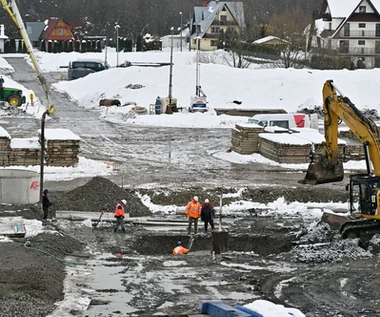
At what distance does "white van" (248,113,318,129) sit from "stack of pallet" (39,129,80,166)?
1199 cm

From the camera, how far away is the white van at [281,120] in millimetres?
44031

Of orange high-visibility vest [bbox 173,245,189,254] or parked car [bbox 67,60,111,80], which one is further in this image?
parked car [bbox 67,60,111,80]

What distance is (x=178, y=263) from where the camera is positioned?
2148 centimetres

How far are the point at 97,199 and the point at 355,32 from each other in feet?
197

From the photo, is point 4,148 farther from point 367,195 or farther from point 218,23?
point 218,23

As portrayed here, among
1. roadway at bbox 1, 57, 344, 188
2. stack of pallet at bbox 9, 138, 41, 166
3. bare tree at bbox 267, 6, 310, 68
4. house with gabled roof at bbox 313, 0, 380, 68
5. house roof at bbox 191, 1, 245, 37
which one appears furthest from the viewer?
house roof at bbox 191, 1, 245, 37

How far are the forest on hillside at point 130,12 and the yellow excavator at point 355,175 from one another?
101200 mm

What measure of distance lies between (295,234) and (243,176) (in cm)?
1005

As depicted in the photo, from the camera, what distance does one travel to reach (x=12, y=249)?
21031mm

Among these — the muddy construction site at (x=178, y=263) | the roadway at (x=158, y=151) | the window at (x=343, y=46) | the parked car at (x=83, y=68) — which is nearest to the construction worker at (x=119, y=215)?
the muddy construction site at (x=178, y=263)

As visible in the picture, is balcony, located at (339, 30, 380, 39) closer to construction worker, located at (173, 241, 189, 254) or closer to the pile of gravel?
the pile of gravel

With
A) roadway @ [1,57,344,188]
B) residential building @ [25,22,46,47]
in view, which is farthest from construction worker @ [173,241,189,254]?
residential building @ [25,22,46,47]

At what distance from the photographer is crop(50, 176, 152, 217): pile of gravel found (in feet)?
89.7

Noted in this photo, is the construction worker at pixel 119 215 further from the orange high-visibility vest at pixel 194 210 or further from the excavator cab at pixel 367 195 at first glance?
the excavator cab at pixel 367 195
